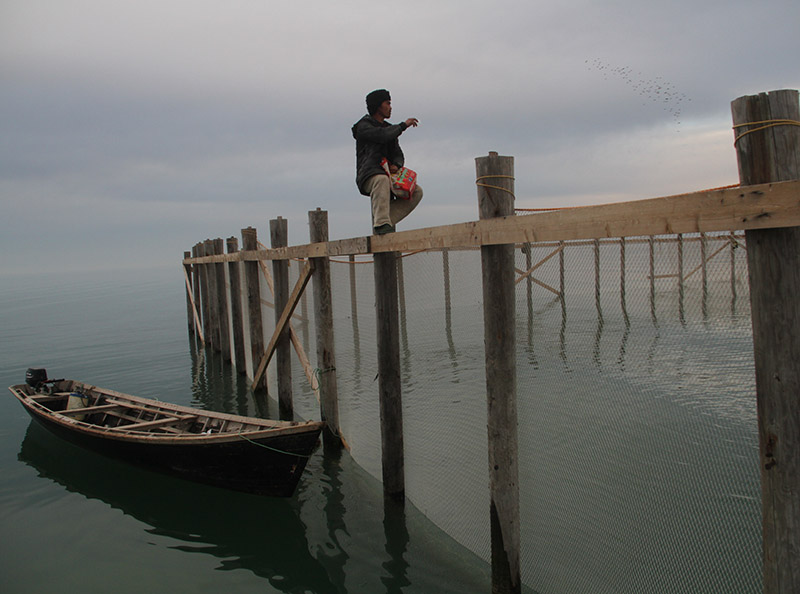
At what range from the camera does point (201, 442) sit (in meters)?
5.78

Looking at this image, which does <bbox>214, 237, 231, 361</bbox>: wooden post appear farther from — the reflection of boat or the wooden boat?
the reflection of boat

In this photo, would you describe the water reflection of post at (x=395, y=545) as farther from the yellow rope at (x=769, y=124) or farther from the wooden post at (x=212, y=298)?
the wooden post at (x=212, y=298)

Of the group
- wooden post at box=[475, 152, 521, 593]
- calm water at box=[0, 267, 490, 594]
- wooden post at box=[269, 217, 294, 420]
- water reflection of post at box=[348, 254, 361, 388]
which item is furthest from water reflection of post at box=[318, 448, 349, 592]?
water reflection of post at box=[348, 254, 361, 388]

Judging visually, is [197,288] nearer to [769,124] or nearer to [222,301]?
[222,301]

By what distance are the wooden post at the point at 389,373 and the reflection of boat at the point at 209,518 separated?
101 cm

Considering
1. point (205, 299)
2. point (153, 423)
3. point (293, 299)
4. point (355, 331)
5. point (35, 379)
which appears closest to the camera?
point (153, 423)

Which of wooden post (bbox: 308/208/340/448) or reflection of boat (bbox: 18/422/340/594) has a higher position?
wooden post (bbox: 308/208/340/448)

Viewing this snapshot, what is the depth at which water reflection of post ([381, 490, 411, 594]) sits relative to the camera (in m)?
4.37

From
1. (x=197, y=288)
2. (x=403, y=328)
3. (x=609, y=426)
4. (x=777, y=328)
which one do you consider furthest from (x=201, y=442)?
(x=197, y=288)

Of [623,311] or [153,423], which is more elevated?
[623,311]

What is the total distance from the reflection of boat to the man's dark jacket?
133 inches

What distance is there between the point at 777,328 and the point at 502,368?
1773mm

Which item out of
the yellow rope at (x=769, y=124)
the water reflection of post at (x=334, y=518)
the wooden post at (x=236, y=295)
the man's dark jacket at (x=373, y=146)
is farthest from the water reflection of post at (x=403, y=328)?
the yellow rope at (x=769, y=124)

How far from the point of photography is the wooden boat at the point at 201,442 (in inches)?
217
